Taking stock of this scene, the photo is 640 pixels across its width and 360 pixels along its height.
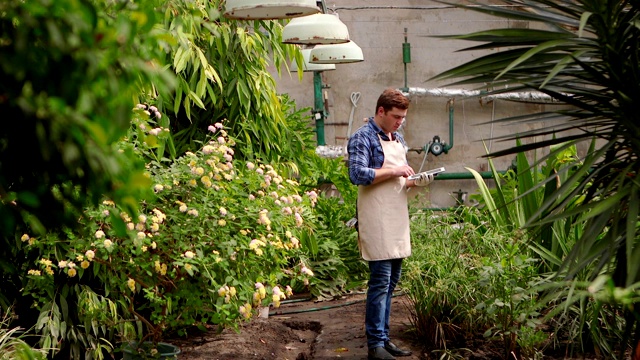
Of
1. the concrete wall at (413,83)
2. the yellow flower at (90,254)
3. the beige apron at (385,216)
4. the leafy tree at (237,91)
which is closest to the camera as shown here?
the yellow flower at (90,254)

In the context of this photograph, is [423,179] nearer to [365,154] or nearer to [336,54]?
[365,154]

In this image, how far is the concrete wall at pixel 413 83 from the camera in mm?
11516

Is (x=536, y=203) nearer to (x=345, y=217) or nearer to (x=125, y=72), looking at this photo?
(x=345, y=217)

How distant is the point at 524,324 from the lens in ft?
15.8

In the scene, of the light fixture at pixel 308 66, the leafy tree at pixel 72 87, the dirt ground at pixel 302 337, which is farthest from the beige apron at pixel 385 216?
the leafy tree at pixel 72 87

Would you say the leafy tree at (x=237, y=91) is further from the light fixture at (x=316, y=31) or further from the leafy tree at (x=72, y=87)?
the leafy tree at (x=72, y=87)

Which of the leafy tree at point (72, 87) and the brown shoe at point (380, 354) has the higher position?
the leafy tree at point (72, 87)

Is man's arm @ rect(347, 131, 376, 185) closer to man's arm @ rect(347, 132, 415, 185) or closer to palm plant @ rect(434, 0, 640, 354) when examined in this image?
man's arm @ rect(347, 132, 415, 185)

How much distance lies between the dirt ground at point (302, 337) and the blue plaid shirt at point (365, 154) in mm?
1099

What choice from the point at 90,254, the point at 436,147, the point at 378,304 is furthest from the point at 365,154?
the point at 436,147

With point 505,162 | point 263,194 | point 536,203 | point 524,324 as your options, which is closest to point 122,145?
point 263,194

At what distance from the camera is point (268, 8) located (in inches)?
171

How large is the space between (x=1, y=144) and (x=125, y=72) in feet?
0.92

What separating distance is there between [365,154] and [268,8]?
141 cm
